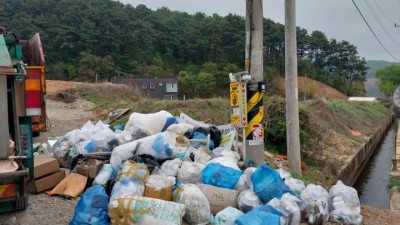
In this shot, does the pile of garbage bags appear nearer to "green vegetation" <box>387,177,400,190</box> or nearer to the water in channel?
"green vegetation" <box>387,177,400,190</box>

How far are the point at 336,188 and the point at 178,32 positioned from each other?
71.4 meters

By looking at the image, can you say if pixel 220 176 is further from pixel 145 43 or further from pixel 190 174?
pixel 145 43

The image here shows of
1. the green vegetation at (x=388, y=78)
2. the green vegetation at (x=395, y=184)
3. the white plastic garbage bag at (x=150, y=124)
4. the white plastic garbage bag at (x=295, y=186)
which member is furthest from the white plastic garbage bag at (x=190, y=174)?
the green vegetation at (x=388, y=78)

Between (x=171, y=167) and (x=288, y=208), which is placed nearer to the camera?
(x=288, y=208)

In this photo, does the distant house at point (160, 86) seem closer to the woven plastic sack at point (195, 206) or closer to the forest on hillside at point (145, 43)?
the forest on hillside at point (145, 43)

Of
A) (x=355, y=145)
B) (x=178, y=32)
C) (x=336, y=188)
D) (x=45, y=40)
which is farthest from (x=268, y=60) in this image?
(x=336, y=188)

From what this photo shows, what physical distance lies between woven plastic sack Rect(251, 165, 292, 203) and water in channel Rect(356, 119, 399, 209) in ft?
24.7

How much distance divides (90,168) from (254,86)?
2.80 metres

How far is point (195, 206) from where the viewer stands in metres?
4.39

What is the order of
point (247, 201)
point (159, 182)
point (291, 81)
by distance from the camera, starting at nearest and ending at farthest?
point (159, 182), point (247, 201), point (291, 81)

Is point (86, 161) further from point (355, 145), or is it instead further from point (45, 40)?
point (45, 40)

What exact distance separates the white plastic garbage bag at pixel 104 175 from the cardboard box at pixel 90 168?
0.25 ft

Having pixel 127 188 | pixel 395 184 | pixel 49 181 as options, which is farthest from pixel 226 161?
pixel 395 184

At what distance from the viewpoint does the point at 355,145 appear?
17.2 m
